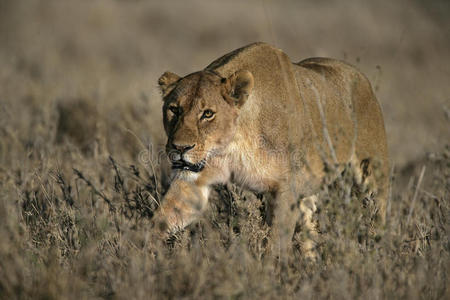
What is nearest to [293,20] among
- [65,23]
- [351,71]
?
[65,23]

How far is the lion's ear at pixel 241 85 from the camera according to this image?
13.2ft

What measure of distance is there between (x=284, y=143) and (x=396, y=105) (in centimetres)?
667

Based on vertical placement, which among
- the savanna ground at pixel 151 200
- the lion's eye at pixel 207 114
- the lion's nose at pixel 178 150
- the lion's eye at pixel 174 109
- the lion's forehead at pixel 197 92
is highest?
the lion's forehead at pixel 197 92

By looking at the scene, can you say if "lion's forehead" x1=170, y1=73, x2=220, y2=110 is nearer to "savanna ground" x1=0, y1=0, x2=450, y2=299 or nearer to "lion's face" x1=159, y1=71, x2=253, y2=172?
"lion's face" x1=159, y1=71, x2=253, y2=172

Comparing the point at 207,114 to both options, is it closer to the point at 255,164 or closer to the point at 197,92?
the point at 197,92

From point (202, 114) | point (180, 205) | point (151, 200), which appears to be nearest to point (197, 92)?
point (202, 114)

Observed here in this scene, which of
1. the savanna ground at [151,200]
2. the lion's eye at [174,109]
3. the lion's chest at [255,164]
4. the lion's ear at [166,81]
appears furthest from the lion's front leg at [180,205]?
the lion's ear at [166,81]

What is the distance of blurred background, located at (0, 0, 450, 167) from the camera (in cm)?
733

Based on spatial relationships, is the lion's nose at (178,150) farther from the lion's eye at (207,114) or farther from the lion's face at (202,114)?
the lion's eye at (207,114)

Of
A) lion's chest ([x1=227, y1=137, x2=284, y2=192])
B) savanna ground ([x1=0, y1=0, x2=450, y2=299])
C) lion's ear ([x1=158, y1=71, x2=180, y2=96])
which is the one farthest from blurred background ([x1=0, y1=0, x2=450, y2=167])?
lion's chest ([x1=227, y1=137, x2=284, y2=192])

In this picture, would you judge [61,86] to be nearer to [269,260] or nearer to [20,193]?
[20,193]

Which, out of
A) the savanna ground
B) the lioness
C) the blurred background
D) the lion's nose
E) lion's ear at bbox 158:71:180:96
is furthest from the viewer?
the blurred background

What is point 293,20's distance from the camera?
19.9 meters

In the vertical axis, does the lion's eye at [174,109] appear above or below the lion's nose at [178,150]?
above
